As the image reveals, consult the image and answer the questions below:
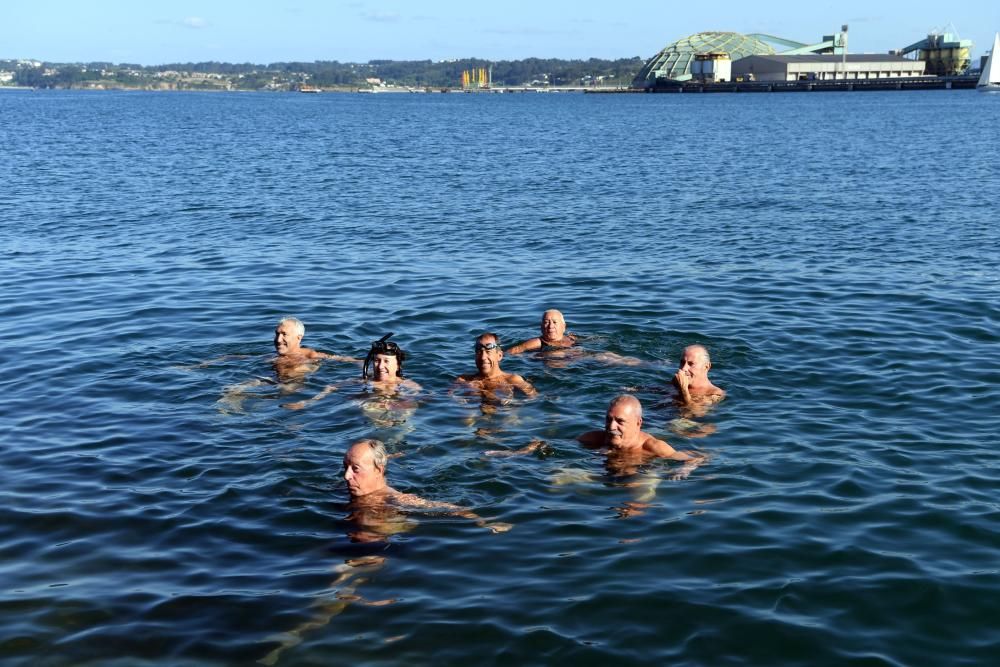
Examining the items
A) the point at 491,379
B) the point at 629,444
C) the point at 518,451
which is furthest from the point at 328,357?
the point at 629,444

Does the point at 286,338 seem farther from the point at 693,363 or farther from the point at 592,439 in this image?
the point at 693,363

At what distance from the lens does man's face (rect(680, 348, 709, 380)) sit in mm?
13023

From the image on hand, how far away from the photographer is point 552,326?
50.4ft

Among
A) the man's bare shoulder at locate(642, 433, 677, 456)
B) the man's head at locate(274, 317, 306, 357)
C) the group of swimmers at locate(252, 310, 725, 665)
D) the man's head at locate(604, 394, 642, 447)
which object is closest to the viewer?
the group of swimmers at locate(252, 310, 725, 665)

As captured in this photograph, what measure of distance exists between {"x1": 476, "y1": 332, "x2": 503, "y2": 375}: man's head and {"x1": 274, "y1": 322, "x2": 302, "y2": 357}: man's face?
305 centimetres

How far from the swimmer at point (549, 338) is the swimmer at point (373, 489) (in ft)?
18.7

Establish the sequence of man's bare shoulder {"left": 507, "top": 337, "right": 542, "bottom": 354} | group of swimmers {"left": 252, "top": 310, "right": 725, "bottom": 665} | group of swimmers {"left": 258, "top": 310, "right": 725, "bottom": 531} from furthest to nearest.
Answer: man's bare shoulder {"left": 507, "top": 337, "right": 542, "bottom": 354} < group of swimmers {"left": 258, "top": 310, "right": 725, "bottom": 531} < group of swimmers {"left": 252, "top": 310, "right": 725, "bottom": 665}

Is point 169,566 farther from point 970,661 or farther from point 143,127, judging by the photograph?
point 143,127

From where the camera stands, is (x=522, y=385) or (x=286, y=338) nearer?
(x=522, y=385)

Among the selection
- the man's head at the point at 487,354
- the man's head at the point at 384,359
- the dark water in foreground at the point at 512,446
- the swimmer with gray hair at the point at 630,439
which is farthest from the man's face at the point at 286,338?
the swimmer with gray hair at the point at 630,439

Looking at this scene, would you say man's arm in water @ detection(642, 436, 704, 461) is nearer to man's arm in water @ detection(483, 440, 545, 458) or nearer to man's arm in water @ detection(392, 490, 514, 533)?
man's arm in water @ detection(483, 440, 545, 458)

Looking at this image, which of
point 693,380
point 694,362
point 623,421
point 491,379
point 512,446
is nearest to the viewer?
point 623,421

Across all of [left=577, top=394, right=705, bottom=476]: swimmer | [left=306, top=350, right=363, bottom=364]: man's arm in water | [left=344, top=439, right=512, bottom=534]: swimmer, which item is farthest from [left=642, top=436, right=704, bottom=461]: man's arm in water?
[left=306, top=350, right=363, bottom=364]: man's arm in water

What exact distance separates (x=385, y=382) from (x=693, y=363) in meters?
4.16
